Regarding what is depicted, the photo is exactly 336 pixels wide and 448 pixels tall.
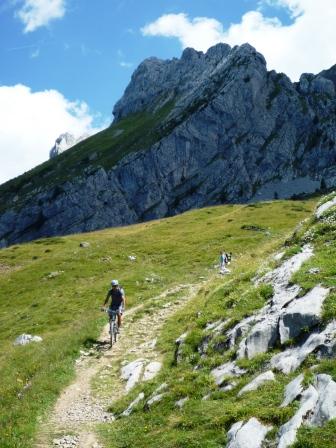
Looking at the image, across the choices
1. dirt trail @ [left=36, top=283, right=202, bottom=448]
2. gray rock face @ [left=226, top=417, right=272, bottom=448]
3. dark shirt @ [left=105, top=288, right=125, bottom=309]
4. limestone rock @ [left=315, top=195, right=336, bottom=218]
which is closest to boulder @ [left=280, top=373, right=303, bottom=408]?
gray rock face @ [left=226, top=417, right=272, bottom=448]

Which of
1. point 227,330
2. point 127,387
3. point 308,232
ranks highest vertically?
point 308,232

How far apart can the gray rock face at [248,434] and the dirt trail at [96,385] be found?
486 cm

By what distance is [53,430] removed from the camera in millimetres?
17156

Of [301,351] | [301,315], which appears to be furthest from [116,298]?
[301,351]

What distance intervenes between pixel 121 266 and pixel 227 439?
4680 cm

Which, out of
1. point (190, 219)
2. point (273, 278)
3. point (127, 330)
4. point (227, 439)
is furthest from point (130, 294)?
point (190, 219)

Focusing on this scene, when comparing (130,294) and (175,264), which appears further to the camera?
(175,264)

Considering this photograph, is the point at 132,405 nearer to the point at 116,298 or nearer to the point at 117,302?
the point at 117,302

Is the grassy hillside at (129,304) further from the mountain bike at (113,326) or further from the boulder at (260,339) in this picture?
the mountain bike at (113,326)

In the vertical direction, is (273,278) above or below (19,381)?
above

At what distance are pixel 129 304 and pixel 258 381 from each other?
23.4 metres

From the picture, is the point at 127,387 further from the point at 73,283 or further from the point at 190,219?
the point at 190,219

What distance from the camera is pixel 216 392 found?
15680 millimetres

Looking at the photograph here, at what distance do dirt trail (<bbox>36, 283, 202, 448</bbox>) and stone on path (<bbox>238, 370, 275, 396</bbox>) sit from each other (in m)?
4.85
